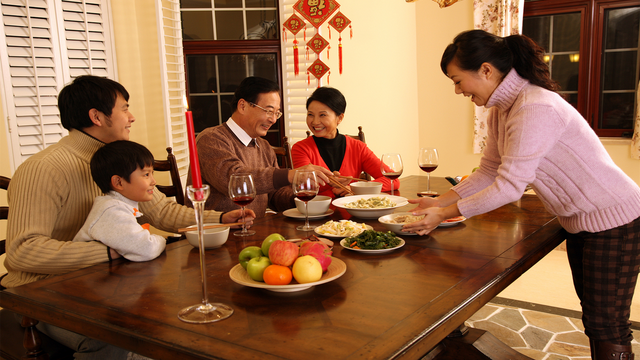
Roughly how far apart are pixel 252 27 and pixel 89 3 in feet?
4.23

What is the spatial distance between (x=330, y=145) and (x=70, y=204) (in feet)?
5.16

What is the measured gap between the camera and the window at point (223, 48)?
402 centimetres

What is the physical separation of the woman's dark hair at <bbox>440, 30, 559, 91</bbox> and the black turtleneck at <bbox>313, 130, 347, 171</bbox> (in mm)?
1346

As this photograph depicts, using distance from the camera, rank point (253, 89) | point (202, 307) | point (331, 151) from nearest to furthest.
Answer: point (202, 307)
point (253, 89)
point (331, 151)

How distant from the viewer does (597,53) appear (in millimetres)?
4344

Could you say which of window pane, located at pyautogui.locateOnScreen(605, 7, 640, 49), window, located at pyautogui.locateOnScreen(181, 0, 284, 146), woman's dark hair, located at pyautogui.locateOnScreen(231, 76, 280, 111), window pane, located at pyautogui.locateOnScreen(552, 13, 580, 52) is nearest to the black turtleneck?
woman's dark hair, located at pyautogui.locateOnScreen(231, 76, 280, 111)

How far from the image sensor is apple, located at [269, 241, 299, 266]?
1.07 meters

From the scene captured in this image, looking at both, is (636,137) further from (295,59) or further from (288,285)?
(288,285)

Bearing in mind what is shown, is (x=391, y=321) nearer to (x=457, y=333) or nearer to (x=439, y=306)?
(x=439, y=306)

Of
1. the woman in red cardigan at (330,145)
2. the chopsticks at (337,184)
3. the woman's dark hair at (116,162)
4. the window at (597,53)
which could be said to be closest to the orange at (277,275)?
the woman's dark hair at (116,162)

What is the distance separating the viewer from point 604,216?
1.50 m

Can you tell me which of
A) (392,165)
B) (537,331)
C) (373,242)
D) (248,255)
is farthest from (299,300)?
(537,331)

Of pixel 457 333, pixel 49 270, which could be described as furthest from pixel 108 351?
pixel 457 333

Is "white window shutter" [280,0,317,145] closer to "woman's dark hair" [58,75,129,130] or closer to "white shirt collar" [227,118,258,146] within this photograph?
"white shirt collar" [227,118,258,146]
